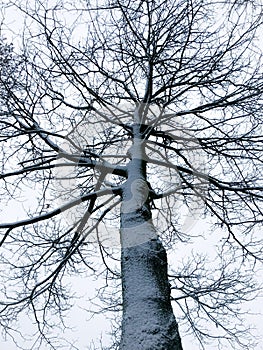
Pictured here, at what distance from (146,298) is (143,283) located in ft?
0.36

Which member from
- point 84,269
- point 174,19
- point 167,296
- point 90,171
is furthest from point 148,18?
point 84,269

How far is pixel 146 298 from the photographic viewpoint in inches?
87.4

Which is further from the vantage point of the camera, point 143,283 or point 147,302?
point 143,283

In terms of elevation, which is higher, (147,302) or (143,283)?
(143,283)

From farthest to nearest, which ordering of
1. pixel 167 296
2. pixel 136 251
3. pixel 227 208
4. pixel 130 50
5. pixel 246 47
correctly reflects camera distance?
pixel 227 208
pixel 130 50
pixel 246 47
pixel 136 251
pixel 167 296

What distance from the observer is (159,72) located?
4.14m

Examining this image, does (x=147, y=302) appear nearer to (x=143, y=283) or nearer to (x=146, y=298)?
(x=146, y=298)

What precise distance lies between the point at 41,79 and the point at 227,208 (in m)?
2.39

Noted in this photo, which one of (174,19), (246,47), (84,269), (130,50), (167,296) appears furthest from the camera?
(84,269)

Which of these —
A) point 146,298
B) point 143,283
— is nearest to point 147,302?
point 146,298

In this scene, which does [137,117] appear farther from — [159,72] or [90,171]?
[90,171]

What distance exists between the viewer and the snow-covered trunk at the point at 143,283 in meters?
2.04

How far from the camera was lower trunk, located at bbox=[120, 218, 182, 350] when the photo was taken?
6.66 feet

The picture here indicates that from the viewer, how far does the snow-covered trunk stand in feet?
6.70
